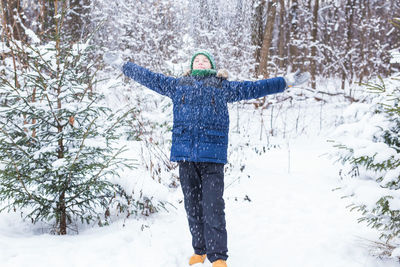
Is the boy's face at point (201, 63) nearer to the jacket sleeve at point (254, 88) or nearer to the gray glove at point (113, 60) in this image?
the jacket sleeve at point (254, 88)

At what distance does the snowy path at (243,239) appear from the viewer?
105 inches

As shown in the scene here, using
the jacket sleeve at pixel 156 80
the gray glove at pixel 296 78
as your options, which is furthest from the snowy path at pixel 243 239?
the gray glove at pixel 296 78

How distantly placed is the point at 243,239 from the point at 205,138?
1360 millimetres

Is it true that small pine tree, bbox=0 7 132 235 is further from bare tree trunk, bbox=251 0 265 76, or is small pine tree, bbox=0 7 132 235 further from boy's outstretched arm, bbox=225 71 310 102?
bare tree trunk, bbox=251 0 265 76

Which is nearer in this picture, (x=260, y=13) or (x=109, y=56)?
(x=109, y=56)

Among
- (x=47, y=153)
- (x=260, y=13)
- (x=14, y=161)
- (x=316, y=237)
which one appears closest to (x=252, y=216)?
(x=316, y=237)

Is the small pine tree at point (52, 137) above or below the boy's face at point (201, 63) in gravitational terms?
below

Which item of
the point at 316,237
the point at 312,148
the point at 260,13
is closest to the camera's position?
the point at 316,237

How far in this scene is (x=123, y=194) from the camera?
3475 millimetres

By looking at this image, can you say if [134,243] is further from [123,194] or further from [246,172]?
[246,172]

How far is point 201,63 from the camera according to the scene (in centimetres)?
268

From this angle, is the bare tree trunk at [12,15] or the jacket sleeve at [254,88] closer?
the jacket sleeve at [254,88]

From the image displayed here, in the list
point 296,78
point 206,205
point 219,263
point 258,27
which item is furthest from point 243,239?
point 258,27

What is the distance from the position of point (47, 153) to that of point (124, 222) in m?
1.04
